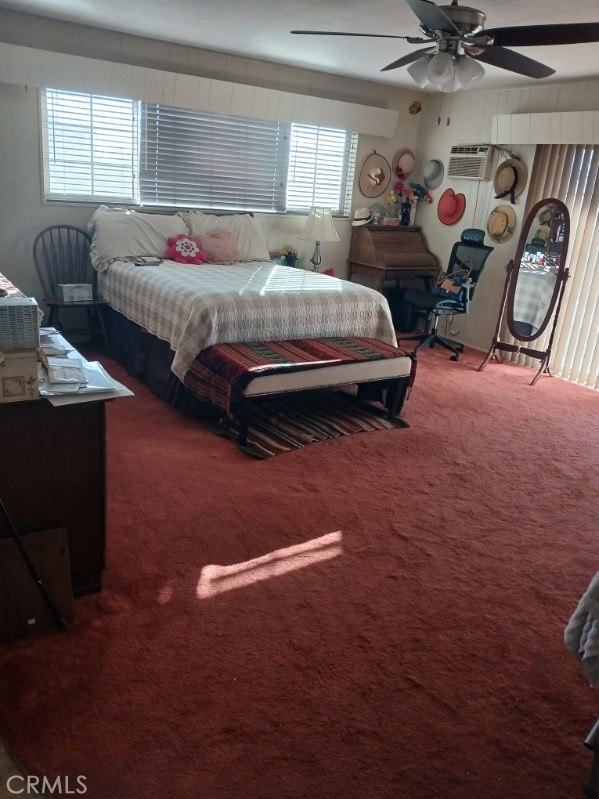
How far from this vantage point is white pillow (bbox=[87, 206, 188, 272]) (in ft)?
15.4

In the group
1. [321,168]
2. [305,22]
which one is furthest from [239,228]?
[305,22]

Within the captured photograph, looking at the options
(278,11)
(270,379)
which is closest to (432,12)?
(278,11)

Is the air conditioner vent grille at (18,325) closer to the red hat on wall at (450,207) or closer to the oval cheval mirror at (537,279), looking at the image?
the oval cheval mirror at (537,279)

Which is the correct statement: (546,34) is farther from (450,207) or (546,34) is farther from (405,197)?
(405,197)

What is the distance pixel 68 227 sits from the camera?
15.5 ft

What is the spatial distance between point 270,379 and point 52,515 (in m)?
1.62

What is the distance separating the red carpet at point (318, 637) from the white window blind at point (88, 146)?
232cm

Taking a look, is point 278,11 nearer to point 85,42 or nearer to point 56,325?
point 85,42

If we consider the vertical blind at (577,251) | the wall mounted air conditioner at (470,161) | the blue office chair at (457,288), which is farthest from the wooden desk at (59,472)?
the wall mounted air conditioner at (470,161)

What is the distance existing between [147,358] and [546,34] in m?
2.89

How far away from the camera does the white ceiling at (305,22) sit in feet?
10.9

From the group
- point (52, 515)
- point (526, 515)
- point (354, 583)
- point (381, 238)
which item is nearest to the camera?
point (52, 515)

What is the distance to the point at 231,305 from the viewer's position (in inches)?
146

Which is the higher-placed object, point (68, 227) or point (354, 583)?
point (68, 227)
